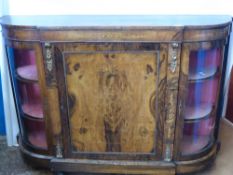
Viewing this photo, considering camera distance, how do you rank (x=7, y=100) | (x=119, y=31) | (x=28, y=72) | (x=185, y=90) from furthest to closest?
(x=7, y=100) < (x=28, y=72) < (x=185, y=90) < (x=119, y=31)

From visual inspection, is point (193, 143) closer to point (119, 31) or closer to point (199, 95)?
point (199, 95)

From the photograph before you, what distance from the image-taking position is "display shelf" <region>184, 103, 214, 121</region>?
1.47 meters

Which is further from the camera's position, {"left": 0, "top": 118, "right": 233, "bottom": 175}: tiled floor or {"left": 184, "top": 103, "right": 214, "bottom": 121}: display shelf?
{"left": 0, "top": 118, "right": 233, "bottom": 175}: tiled floor

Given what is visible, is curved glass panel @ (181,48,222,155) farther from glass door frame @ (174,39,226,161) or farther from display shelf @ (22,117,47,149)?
display shelf @ (22,117,47,149)

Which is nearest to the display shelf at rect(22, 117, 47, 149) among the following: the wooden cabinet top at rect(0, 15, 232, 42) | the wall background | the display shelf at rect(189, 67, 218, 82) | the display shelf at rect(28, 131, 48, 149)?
the display shelf at rect(28, 131, 48, 149)

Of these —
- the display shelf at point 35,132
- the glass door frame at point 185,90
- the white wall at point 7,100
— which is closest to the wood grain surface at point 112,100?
the glass door frame at point 185,90

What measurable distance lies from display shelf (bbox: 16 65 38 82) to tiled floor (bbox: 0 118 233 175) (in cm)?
58

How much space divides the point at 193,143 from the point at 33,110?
36.2 inches

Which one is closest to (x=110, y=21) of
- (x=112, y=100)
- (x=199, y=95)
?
(x=112, y=100)

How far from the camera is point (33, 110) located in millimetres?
1562

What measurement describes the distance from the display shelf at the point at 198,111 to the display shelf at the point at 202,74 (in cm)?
18

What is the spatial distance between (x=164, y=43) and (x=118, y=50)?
21 centimetres

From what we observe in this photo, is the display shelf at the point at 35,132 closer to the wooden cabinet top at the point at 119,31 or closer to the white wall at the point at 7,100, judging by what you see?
the white wall at the point at 7,100
